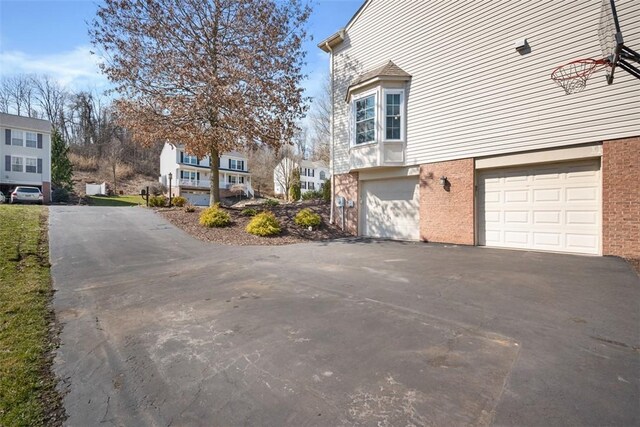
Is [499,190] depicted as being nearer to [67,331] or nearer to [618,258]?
[618,258]

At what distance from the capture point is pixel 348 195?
13680 millimetres

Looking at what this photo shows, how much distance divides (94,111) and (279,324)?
62.0m

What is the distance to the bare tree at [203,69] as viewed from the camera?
1287cm

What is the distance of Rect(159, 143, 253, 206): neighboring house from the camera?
4316cm

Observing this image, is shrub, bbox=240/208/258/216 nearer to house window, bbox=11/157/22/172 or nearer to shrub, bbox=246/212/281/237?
shrub, bbox=246/212/281/237

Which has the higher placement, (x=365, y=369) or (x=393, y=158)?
(x=393, y=158)

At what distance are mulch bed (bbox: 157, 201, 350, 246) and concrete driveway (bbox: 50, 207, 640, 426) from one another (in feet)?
13.0

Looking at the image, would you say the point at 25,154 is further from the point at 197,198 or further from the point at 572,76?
the point at 572,76

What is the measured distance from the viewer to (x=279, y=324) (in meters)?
3.96

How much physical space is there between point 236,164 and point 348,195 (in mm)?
41158

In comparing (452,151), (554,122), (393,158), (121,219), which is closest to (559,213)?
(554,122)

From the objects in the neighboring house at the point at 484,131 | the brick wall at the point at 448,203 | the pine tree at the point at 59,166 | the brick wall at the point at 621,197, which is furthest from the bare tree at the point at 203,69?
the pine tree at the point at 59,166

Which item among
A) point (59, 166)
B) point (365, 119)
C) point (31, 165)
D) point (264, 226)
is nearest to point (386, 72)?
point (365, 119)

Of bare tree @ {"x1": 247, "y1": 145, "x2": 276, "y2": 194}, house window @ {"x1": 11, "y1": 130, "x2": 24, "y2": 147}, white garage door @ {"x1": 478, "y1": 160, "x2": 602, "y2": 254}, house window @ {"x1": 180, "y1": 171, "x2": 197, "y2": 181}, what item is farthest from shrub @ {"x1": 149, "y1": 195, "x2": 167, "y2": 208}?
house window @ {"x1": 180, "y1": 171, "x2": 197, "y2": 181}
